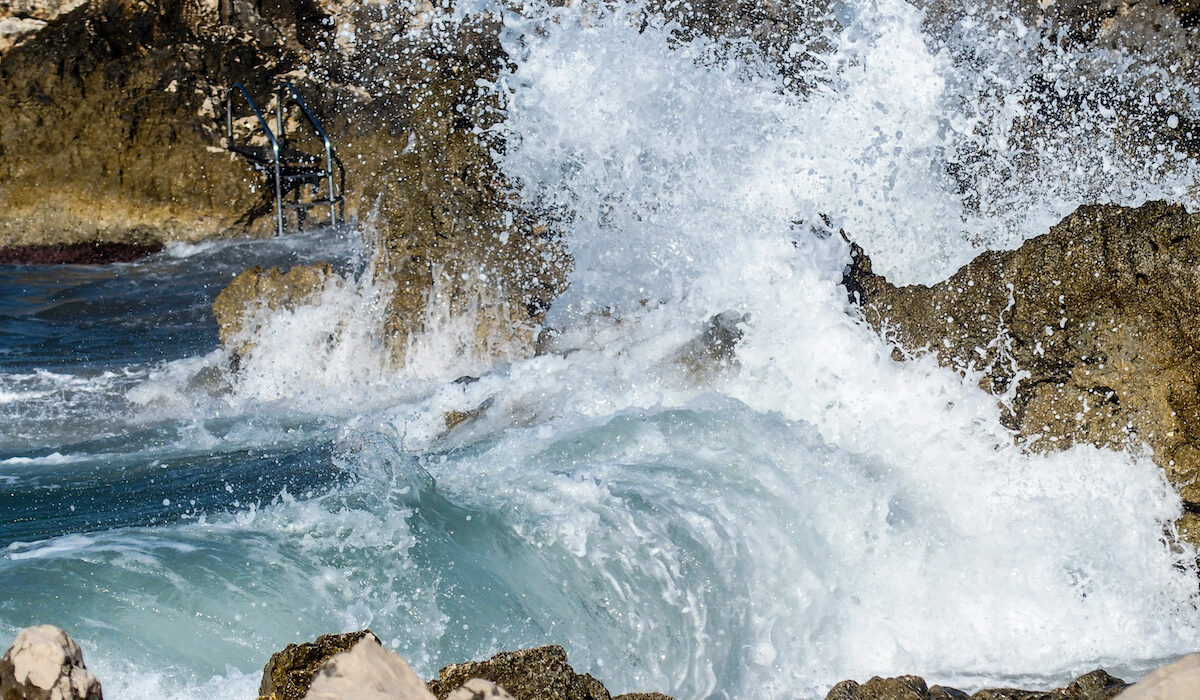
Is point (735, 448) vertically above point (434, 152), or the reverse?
point (434, 152)

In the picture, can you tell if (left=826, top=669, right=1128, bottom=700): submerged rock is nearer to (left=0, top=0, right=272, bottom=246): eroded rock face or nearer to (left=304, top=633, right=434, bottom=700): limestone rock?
(left=304, top=633, right=434, bottom=700): limestone rock

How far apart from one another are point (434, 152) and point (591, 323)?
1.31 metres

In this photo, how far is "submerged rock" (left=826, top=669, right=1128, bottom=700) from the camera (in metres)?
2.56

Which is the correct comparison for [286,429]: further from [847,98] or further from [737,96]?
[847,98]

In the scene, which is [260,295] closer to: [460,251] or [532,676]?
[460,251]

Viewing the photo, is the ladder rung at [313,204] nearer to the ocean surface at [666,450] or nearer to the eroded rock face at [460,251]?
the ocean surface at [666,450]

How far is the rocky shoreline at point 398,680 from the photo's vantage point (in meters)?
1.72

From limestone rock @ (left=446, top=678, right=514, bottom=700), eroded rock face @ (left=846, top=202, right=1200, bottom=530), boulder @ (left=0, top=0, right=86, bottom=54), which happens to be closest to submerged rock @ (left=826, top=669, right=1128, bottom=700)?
limestone rock @ (left=446, top=678, right=514, bottom=700)

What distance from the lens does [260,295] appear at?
607 cm

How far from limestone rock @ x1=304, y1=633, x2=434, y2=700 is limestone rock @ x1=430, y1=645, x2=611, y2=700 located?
1.81 ft

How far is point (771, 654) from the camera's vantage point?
3379 mm

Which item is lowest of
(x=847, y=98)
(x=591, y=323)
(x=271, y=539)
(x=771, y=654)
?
(x=771, y=654)

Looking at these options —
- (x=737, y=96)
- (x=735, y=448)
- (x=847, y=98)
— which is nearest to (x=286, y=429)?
(x=735, y=448)

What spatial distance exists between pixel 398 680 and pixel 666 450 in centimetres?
235
